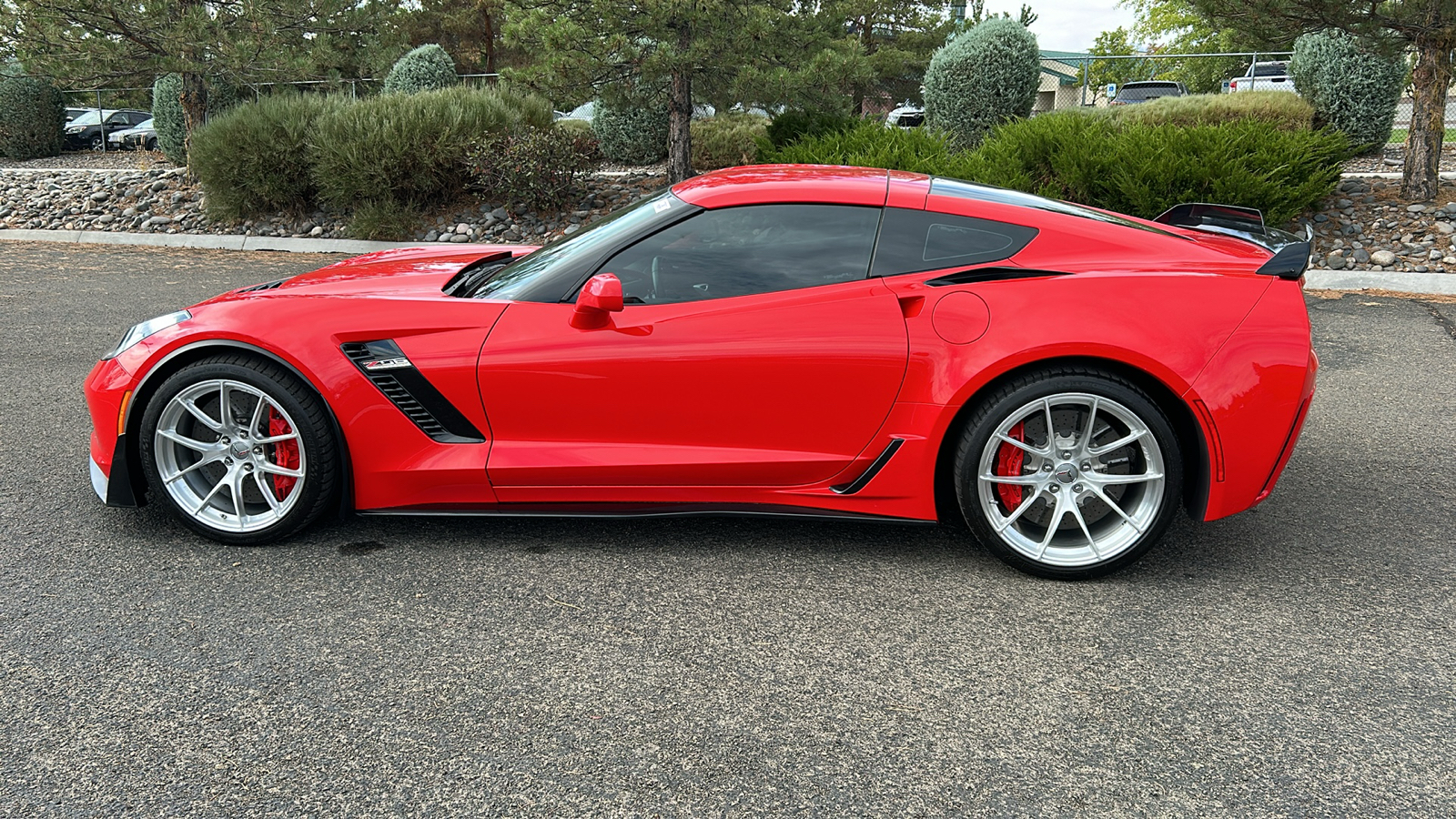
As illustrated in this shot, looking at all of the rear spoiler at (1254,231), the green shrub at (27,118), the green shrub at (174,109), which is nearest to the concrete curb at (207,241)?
the green shrub at (174,109)

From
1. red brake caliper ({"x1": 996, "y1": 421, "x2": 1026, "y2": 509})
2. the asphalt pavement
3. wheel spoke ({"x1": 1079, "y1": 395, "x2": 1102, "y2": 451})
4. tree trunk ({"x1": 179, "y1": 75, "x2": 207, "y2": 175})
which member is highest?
tree trunk ({"x1": 179, "y1": 75, "x2": 207, "y2": 175})

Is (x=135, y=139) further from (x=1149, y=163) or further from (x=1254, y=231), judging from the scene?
(x=1254, y=231)

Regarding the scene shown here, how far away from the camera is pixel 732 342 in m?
3.49

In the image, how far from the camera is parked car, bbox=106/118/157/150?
2612cm

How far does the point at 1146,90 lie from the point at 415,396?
31.5 meters

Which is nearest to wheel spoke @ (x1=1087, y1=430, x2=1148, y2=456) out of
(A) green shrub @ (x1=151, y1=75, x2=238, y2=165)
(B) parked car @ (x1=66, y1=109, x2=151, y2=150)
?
(A) green shrub @ (x1=151, y1=75, x2=238, y2=165)

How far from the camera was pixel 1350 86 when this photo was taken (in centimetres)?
1383

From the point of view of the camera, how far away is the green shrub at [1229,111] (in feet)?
43.9

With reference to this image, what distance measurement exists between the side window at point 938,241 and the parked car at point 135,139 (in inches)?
1075

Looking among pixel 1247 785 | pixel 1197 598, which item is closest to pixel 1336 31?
pixel 1197 598

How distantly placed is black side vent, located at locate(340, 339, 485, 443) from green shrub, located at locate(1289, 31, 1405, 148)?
543 inches

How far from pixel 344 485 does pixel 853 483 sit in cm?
176

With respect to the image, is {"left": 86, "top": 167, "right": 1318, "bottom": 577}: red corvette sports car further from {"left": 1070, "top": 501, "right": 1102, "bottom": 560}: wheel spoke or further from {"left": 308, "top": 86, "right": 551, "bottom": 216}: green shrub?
{"left": 308, "top": 86, "right": 551, "bottom": 216}: green shrub

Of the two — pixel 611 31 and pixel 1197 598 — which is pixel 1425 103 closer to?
pixel 611 31
